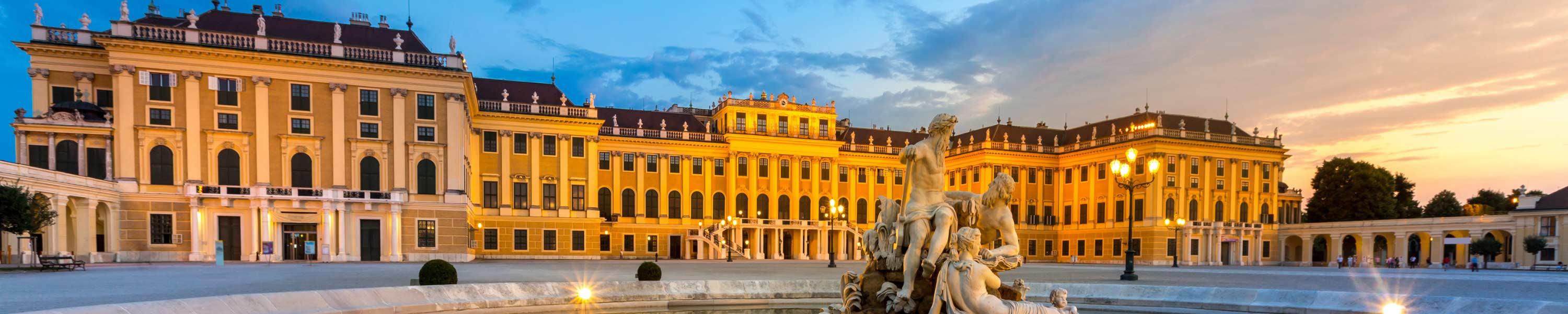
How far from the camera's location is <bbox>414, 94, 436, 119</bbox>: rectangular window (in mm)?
40969

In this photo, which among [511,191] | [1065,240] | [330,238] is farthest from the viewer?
[1065,240]

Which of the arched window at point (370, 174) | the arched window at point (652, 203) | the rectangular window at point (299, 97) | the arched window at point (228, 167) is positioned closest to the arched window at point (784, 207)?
the arched window at point (652, 203)

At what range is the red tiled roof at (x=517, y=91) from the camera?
2185 inches

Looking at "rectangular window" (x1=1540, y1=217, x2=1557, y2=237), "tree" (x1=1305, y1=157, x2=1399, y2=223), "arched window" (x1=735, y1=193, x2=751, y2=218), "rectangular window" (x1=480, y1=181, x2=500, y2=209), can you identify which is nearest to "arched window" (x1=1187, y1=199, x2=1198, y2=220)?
"tree" (x1=1305, y1=157, x2=1399, y2=223)

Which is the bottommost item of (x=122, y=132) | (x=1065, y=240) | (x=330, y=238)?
(x=1065, y=240)

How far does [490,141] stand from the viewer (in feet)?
172

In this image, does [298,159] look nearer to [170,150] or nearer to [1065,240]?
[170,150]

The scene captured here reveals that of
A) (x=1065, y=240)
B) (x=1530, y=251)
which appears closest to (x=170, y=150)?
(x=1065, y=240)

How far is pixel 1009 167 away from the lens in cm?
6838

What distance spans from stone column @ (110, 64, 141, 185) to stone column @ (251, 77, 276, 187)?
15.1 ft

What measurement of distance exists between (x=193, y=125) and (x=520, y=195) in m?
19.7

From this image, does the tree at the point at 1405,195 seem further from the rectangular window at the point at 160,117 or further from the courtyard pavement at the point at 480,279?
the rectangular window at the point at 160,117

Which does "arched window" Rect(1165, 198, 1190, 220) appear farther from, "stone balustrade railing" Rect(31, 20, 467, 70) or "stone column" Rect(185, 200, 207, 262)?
"stone column" Rect(185, 200, 207, 262)

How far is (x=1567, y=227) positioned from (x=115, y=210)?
7608cm
